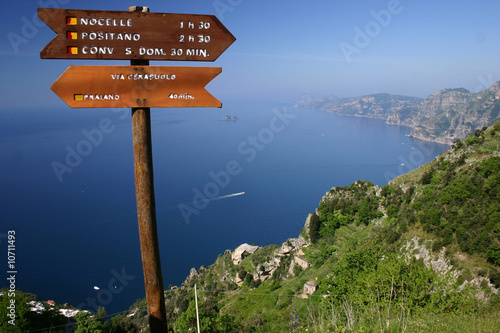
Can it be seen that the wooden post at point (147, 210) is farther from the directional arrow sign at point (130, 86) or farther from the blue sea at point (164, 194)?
the blue sea at point (164, 194)

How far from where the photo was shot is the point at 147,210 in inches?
115

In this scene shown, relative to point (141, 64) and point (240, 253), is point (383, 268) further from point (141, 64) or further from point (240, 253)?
point (240, 253)

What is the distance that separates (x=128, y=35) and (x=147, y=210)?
4.97 ft

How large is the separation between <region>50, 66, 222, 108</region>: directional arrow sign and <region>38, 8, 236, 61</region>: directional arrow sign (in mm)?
114

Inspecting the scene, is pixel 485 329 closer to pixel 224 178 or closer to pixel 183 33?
pixel 183 33

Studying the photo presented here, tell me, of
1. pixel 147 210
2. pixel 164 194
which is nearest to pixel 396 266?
pixel 147 210

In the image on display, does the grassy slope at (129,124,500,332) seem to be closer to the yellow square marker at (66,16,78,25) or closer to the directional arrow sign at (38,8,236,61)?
the directional arrow sign at (38,8,236,61)

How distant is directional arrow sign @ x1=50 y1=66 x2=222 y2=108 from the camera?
106 inches

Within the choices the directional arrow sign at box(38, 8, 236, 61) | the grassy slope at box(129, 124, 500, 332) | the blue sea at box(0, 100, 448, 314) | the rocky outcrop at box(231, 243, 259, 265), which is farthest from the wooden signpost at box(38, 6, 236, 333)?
the blue sea at box(0, 100, 448, 314)

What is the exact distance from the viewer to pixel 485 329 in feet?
11.6

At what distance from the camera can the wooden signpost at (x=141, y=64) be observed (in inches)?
105

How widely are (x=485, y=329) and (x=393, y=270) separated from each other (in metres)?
5.58

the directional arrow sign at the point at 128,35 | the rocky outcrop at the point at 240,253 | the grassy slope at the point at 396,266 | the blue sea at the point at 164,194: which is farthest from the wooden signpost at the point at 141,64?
the blue sea at the point at 164,194

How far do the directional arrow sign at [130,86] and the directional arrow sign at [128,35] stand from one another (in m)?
0.11
